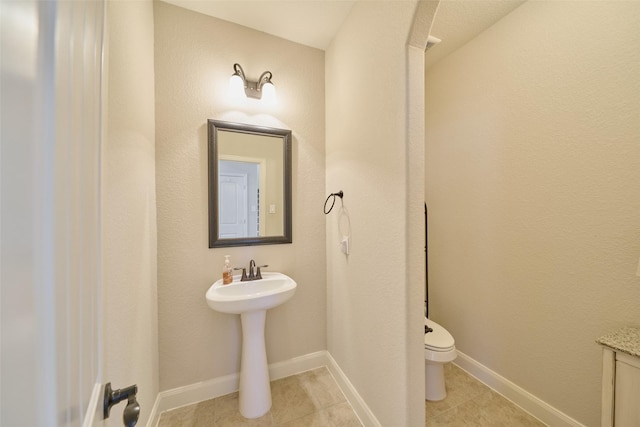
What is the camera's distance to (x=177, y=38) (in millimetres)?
1548

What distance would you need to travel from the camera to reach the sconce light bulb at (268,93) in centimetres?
171

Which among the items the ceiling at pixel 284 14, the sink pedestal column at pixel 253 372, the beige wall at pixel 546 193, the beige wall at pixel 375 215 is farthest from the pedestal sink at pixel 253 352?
the ceiling at pixel 284 14

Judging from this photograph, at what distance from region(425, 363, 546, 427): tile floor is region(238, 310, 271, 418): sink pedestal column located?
1.06 meters

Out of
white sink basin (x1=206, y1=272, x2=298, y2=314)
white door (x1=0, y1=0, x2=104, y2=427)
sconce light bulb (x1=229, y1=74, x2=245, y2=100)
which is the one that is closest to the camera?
white door (x1=0, y1=0, x2=104, y2=427)

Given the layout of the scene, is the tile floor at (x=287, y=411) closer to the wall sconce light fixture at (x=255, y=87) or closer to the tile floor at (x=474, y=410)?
the tile floor at (x=474, y=410)

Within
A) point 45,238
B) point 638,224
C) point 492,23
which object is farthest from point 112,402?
point 492,23

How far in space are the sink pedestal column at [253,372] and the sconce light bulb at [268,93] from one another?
5.05ft

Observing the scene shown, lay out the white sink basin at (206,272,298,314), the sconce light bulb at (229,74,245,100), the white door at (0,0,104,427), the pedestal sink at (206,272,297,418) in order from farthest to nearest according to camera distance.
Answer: the sconce light bulb at (229,74,245,100), the pedestal sink at (206,272,297,418), the white sink basin at (206,272,298,314), the white door at (0,0,104,427)

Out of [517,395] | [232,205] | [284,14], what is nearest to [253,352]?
[232,205]

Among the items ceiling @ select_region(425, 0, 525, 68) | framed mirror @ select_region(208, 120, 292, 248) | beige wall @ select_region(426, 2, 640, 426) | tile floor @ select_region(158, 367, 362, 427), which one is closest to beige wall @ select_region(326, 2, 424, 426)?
tile floor @ select_region(158, 367, 362, 427)

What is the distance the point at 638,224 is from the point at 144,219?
2.54m

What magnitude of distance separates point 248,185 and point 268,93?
0.72m

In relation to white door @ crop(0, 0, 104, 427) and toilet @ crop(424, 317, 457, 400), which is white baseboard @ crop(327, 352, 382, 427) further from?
white door @ crop(0, 0, 104, 427)

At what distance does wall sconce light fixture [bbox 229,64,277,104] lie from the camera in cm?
165
